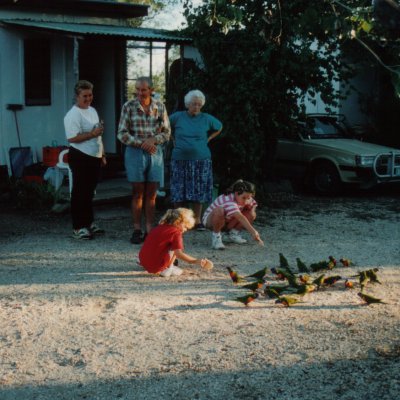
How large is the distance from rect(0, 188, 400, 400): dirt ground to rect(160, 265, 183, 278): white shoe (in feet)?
0.38

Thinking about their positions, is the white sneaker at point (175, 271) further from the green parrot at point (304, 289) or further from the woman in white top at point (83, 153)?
the woman in white top at point (83, 153)

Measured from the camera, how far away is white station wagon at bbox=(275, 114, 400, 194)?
12969 mm

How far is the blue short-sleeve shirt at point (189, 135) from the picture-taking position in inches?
354

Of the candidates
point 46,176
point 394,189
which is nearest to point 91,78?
point 46,176

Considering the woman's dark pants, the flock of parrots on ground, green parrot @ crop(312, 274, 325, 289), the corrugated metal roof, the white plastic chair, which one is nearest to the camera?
the flock of parrots on ground

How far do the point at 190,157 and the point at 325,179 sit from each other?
16.3ft

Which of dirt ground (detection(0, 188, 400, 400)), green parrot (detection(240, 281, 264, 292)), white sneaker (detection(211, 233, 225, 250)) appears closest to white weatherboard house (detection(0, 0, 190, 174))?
dirt ground (detection(0, 188, 400, 400))

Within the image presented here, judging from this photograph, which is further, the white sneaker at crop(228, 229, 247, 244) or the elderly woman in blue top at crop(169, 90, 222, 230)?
the elderly woman in blue top at crop(169, 90, 222, 230)

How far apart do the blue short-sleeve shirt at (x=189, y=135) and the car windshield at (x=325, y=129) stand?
4.77 metres

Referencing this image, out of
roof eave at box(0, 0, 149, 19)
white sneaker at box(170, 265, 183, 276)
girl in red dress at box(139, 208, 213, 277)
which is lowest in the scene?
white sneaker at box(170, 265, 183, 276)

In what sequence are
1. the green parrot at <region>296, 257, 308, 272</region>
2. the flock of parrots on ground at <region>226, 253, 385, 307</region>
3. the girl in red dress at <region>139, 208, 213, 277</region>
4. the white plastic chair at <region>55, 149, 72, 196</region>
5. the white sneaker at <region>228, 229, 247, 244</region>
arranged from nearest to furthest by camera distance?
the flock of parrots on ground at <region>226, 253, 385, 307</region> < the girl in red dress at <region>139, 208, 213, 277</region> < the green parrot at <region>296, 257, 308, 272</region> < the white sneaker at <region>228, 229, 247, 244</region> < the white plastic chair at <region>55, 149, 72, 196</region>

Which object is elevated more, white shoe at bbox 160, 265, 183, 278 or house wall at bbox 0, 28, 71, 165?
house wall at bbox 0, 28, 71, 165

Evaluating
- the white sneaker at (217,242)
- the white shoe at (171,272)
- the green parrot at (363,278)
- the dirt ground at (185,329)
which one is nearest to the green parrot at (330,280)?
the dirt ground at (185,329)

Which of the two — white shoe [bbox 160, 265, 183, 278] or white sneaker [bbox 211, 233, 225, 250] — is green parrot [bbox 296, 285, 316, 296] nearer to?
white shoe [bbox 160, 265, 183, 278]
